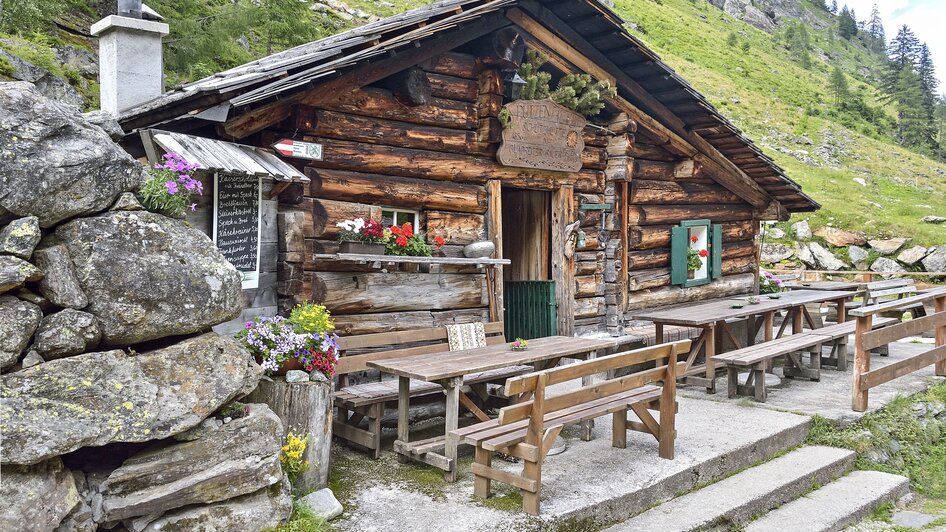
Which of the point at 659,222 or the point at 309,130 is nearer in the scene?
the point at 309,130

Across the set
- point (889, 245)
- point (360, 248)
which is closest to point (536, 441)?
point (360, 248)

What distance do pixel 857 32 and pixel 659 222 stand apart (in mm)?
107475

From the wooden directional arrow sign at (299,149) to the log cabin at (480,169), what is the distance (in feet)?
0.07

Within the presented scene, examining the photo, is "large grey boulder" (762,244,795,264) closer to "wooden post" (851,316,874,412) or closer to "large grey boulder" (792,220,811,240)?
A: "large grey boulder" (792,220,811,240)

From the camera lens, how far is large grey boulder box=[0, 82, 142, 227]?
11.7 ft

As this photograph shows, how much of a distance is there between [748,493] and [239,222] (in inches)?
189

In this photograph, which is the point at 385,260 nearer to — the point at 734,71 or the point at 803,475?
the point at 803,475

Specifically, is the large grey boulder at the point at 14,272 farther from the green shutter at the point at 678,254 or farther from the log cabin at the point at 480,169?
the green shutter at the point at 678,254

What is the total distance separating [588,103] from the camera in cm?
868

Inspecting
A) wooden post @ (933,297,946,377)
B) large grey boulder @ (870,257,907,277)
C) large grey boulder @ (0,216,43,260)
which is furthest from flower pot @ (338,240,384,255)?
large grey boulder @ (870,257,907,277)

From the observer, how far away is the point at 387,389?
5.95m

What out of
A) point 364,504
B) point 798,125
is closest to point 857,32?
point 798,125

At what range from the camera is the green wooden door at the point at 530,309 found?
902 centimetres

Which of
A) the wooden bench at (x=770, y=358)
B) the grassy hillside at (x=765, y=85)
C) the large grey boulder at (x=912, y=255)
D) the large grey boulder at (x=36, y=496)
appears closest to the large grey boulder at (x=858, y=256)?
the large grey boulder at (x=912, y=255)
